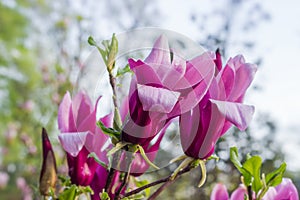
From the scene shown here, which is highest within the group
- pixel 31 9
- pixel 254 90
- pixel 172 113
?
pixel 31 9

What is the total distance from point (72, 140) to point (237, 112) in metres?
0.13

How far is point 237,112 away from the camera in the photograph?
0.99 feet

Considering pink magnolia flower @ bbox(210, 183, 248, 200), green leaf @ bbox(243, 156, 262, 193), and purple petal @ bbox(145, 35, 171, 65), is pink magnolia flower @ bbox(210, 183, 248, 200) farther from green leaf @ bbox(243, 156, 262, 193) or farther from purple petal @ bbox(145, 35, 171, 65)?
purple petal @ bbox(145, 35, 171, 65)

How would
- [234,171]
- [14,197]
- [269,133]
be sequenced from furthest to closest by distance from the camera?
1. [14,197]
2. [269,133]
3. [234,171]

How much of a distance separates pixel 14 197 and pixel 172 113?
4865 millimetres

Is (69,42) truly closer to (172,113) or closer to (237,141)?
(237,141)

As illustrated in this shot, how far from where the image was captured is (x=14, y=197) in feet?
15.9

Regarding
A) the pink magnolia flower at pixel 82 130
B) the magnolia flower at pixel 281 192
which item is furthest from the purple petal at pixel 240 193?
the pink magnolia flower at pixel 82 130

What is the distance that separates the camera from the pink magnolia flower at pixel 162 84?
0.31 meters

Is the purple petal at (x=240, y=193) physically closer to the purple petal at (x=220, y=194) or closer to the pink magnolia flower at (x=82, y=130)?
the purple petal at (x=220, y=194)

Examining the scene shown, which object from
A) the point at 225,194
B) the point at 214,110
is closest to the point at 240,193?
the point at 225,194

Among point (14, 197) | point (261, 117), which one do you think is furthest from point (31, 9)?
point (261, 117)

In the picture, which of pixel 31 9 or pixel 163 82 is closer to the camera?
pixel 163 82

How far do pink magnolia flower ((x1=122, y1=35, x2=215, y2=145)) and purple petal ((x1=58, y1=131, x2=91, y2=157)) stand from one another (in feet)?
0.19
